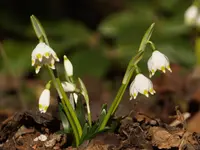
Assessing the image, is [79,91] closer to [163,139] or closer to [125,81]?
[125,81]

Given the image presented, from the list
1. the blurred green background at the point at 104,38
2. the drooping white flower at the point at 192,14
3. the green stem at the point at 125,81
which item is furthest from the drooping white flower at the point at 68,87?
the blurred green background at the point at 104,38

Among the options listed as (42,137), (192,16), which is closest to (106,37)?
(192,16)

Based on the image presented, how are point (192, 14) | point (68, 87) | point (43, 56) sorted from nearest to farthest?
point (43, 56) → point (68, 87) → point (192, 14)

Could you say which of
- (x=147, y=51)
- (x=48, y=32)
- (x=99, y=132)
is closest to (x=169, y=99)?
(x=147, y=51)

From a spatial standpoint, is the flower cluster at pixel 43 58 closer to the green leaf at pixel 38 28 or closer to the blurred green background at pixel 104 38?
the green leaf at pixel 38 28

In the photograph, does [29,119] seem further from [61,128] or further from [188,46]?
[188,46]

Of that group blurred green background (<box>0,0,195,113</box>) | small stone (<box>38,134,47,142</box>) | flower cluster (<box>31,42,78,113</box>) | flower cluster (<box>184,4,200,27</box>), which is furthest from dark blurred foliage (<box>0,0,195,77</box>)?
flower cluster (<box>31,42,78,113</box>)

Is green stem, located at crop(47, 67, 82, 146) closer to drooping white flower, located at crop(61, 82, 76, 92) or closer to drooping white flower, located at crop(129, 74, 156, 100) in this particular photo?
drooping white flower, located at crop(61, 82, 76, 92)

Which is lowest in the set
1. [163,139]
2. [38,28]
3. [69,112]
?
→ [163,139]
